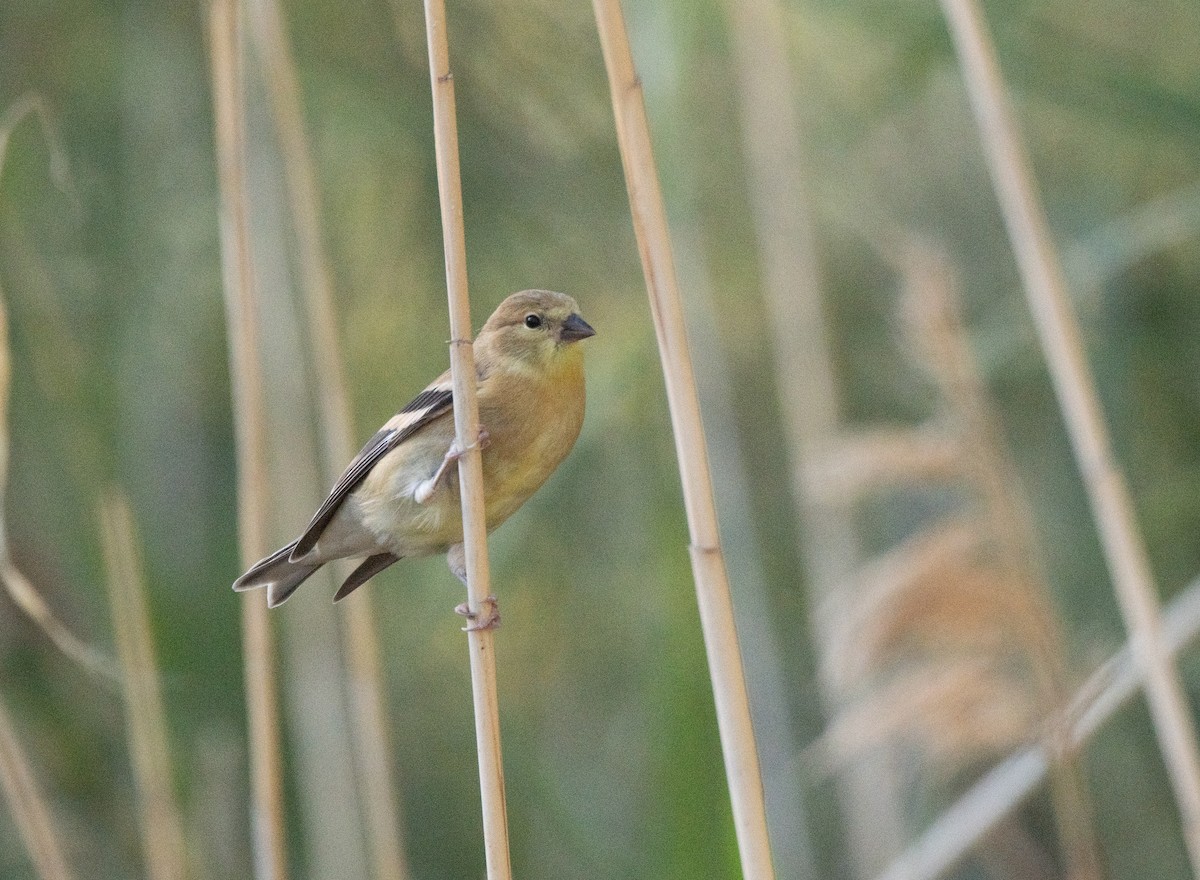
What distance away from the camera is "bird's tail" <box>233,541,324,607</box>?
2035 mm

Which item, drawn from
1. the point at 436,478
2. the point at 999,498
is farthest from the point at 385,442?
the point at 999,498

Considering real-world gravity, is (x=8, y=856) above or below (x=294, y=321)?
below

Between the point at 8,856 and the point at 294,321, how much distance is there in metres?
1.47

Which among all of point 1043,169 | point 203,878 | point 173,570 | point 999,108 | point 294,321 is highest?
point 1043,169

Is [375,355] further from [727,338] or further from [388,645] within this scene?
[727,338]

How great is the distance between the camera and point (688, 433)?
4.79 ft

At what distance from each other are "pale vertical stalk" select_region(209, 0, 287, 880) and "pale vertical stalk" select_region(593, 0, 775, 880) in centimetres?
72

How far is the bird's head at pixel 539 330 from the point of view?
215 cm

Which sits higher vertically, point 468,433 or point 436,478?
point 436,478

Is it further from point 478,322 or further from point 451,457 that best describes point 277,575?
point 478,322

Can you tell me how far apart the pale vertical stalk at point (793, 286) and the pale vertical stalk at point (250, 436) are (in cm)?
140

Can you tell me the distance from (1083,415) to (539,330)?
36.5 inches

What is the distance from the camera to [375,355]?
336 centimetres

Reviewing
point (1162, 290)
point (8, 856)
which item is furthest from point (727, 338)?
point (8, 856)
